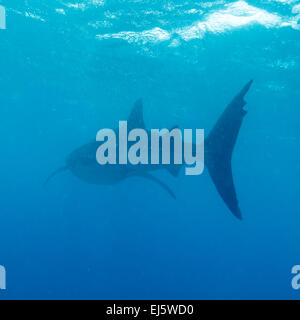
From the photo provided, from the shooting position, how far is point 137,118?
33.3ft

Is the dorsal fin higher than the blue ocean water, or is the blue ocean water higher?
the blue ocean water

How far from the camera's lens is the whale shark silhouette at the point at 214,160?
25.0 ft

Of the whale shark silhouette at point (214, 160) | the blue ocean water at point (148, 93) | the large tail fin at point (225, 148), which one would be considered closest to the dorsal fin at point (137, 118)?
the whale shark silhouette at point (214, 160)

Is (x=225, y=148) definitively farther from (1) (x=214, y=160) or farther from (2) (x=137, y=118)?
(2) (x=137, y=118)

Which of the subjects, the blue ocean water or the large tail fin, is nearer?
the large tail fin

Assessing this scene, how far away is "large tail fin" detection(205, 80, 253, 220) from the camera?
7609mm

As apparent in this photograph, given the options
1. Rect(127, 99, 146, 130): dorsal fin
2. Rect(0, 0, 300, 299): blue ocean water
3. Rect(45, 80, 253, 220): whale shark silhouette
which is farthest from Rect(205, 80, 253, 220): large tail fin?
Rect(0, 0, 300, 299): blue ocean water

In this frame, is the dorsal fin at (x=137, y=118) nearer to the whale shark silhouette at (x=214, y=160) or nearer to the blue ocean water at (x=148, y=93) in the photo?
the whale shark silhouette at (x=214, y=160)

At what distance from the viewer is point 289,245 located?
3939 inches

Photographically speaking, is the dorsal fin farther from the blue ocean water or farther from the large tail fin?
the blue ocean water

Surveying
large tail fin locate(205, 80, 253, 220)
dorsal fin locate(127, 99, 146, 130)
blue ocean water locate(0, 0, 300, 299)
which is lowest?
large tail fin locate(205, 80, 253, 220)

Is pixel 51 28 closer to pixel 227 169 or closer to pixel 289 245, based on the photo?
pixel 227 169

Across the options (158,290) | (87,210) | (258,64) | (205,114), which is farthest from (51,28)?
(87,210)
